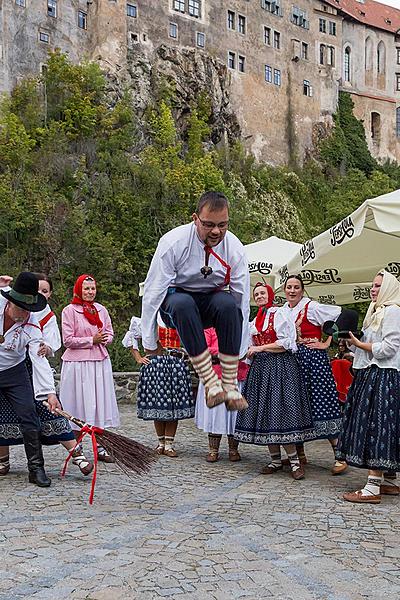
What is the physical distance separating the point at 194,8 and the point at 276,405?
48.4 meters

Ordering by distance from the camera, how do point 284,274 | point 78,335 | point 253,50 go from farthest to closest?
1. point 253,50
2. point 284,274
3. point 78,335

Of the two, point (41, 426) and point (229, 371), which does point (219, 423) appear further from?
point (229, 371)

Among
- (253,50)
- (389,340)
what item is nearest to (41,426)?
(389,340)

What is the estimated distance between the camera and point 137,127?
44.8 meters

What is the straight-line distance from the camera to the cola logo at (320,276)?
9672 millimetres

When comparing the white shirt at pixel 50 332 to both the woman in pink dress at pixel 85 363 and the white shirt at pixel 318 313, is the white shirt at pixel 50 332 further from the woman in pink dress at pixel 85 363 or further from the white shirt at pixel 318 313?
the white shirt at pixel 318 313

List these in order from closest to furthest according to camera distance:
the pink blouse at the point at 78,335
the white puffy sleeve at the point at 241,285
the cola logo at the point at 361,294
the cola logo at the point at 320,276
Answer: the white puffy sleeve at the point at 241,285, the pink blouse at the point at 78,335, the cola logo at the point at 320,276, the cola logo at the point at 361,294

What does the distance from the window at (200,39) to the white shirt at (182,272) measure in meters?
48.8

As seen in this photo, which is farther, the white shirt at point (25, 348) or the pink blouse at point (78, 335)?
the pink blouse at point (78, 335)

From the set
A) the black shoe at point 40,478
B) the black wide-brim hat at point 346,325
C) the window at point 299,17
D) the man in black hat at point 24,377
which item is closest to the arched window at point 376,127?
the window at point 299,17

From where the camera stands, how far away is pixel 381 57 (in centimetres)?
6794

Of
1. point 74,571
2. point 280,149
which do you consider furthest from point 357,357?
point 280,149

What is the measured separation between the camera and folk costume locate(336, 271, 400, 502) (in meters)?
7.00

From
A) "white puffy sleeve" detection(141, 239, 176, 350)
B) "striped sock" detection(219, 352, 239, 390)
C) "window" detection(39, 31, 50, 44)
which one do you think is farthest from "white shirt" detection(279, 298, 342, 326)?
"window" detection(39, 31, 50, 44)
